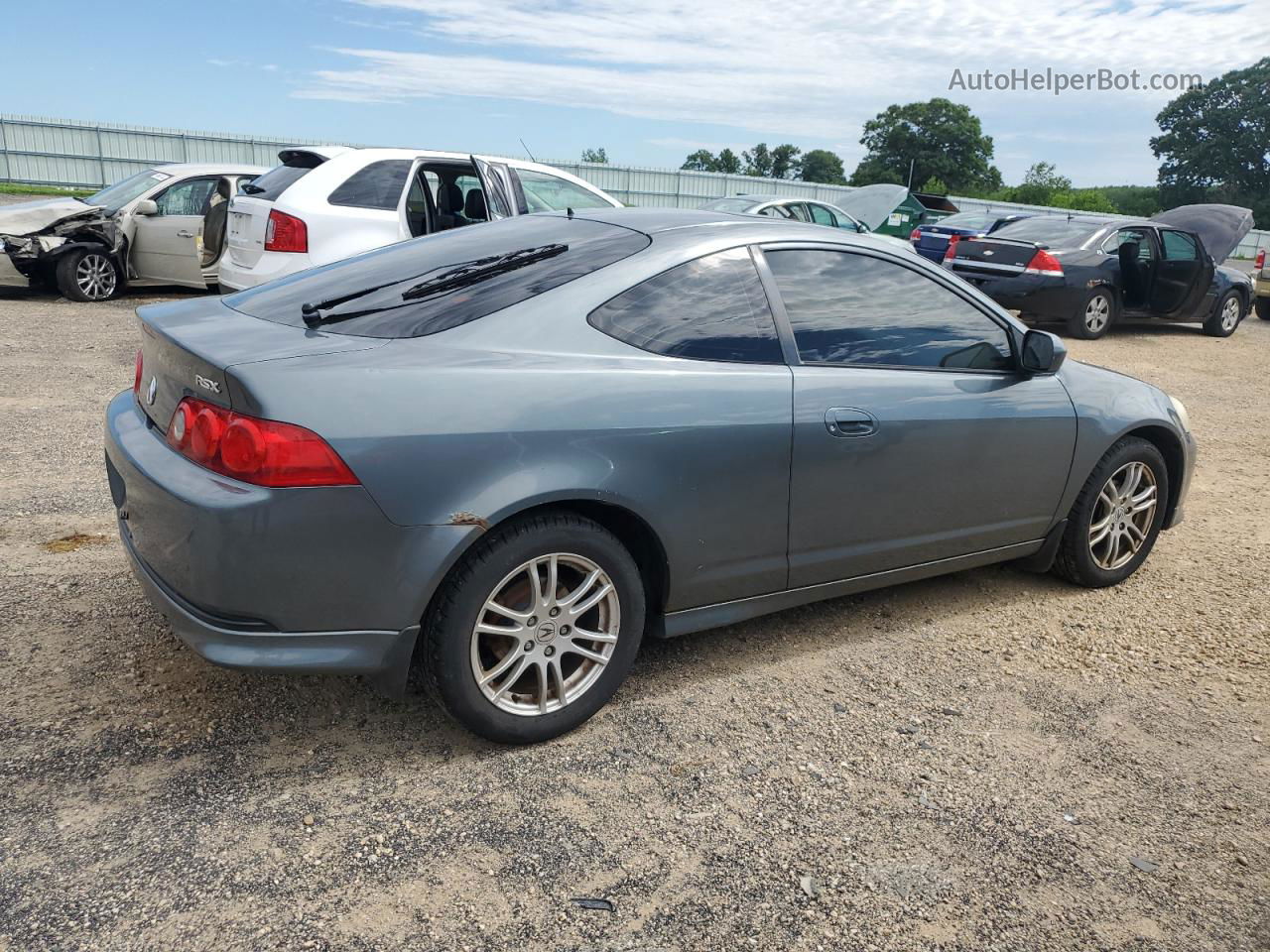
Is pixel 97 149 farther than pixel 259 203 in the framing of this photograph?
Yes

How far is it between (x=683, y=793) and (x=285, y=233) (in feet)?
21.0

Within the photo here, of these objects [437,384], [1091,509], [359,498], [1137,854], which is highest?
[437,384]

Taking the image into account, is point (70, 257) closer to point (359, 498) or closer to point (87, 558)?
point (87, 558)

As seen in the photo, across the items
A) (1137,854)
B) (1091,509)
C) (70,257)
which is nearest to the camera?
(1137,854)

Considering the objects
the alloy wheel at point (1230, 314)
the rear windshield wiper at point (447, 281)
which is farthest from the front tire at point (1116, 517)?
the alloy wheel at point (1230, 314)

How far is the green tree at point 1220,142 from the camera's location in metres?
→ 67.2

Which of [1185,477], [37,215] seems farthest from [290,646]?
[37,215]

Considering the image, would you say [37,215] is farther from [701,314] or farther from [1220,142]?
[1220,142]

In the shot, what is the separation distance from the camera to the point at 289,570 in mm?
2578

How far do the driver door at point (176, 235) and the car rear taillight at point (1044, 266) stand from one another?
30.9ft

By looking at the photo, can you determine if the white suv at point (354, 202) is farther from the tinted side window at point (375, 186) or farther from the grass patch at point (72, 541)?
the grass patch at point (72, 541)

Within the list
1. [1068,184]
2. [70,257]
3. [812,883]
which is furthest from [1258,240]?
[812,883]

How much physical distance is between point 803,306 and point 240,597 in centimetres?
207

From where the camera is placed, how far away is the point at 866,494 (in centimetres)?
359
